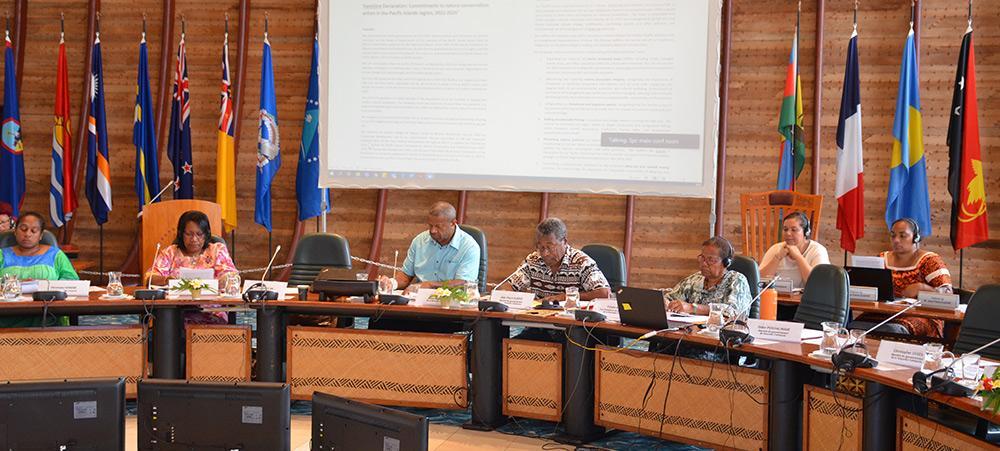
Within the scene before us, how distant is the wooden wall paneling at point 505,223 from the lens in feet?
29.0

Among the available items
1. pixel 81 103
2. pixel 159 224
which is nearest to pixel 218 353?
pixel 159 224

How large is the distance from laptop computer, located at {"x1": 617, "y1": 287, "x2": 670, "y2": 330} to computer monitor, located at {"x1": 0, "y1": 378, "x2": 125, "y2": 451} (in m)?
2.26

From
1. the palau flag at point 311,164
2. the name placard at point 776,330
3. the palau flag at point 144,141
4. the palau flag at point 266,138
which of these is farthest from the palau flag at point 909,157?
the palau flag at point 144,141

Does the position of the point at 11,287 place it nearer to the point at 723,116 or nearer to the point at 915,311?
the point at 915,311

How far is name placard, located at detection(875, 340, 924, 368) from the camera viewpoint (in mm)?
3711

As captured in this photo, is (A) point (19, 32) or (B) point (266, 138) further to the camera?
(A) point (19, 32)

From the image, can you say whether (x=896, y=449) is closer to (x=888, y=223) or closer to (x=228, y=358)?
(x=228, y=358)

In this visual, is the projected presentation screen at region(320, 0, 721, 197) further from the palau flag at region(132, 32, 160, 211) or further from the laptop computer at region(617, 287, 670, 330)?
the laptop computer at region(617, 287, 670, 330)

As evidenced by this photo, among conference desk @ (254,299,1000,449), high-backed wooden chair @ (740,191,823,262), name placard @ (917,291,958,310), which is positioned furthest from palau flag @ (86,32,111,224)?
name placard @ (917,291,958,310)

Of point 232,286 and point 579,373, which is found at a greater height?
point 232,286

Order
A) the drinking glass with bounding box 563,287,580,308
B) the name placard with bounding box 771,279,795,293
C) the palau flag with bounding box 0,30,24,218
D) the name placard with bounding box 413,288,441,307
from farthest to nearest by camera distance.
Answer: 1. the palau flag with bounding box 0,30,24,218
2. the name placard with bounding box 771,279,795,293
3. the name placard with bounding box 413,288,441,307
4. the drinking glass with bounding box 563,287,580,308

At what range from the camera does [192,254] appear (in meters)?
5.85

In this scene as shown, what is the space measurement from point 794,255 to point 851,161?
67.5 inches

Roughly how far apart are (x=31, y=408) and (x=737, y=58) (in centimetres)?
642
